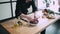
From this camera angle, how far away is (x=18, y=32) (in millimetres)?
932

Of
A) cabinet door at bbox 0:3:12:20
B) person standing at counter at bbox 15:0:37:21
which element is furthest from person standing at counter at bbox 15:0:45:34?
cabinet door at bbox 0:3:12:20

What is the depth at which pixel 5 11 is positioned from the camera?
4.36ft

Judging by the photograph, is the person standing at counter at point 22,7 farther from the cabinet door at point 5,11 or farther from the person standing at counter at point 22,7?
the cabinet door at point 5,11

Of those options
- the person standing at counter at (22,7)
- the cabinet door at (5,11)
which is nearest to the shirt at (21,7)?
the person standing at counter at (22,7)

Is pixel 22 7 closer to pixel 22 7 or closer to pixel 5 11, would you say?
pixel 22 7

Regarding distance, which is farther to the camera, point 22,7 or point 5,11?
point 22,7

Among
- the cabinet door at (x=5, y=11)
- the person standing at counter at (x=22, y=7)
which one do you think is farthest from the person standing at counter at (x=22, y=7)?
the cabinet door at (x=5, y=11)

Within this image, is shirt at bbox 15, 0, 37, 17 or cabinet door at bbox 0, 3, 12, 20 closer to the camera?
cabinet door at bbox 0, 3, 12, 20

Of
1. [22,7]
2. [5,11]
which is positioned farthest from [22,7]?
[5,11]

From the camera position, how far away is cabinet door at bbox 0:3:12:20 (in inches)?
50.5

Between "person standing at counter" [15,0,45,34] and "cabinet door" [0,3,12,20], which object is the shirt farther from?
"cabinet door" [0,3,12,20]

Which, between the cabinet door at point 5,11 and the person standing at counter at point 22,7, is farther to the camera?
the person standing at counter at point 22,7

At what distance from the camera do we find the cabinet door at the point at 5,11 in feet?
4.21

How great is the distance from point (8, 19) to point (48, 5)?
914 millimetres
